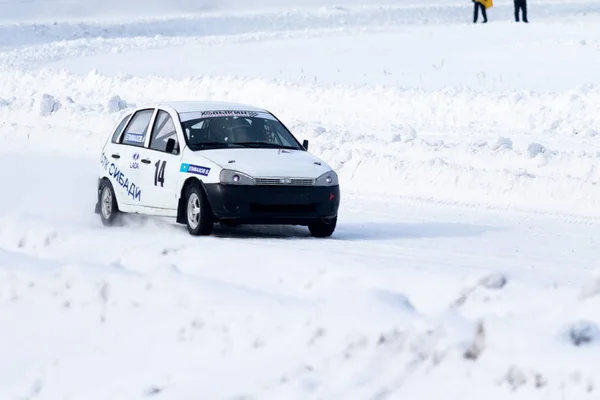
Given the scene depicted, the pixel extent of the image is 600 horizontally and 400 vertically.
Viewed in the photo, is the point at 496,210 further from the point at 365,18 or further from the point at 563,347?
the point at 365,18

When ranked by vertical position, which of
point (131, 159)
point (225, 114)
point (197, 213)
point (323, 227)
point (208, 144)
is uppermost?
point (225, 114)

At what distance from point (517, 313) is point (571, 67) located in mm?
23967

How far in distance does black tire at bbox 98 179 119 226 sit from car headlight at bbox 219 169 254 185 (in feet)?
6.75

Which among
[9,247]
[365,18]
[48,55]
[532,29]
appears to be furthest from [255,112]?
[365,18]

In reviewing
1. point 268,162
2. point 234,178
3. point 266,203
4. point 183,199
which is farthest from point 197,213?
point 268,162

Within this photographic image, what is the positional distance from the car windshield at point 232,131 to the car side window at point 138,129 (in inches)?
23.9

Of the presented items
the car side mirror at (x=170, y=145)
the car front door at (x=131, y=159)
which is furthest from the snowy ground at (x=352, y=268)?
the car side mirror at (x=170, y=145)

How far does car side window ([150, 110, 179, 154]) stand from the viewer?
496 inches

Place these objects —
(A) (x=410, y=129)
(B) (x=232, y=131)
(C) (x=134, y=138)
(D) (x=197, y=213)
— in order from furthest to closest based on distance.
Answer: (A) (x=410, y=129), (C) (x=134, y=138), (B) (x=232, y=131), (D) (x=197, y=213)

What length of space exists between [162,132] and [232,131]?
30.8 inches

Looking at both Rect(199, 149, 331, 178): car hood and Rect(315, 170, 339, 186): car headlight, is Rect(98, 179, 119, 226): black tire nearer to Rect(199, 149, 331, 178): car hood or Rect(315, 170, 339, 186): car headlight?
Rect(199, 149, 331, 178): car hood

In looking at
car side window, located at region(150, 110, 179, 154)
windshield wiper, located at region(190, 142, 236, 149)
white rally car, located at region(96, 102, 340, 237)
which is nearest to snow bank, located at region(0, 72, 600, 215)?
white rally car, located at region(96, 102, 340, 237)

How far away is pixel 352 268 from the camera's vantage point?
8.62 meters

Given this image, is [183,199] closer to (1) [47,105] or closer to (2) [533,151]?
(2) [533,151]
